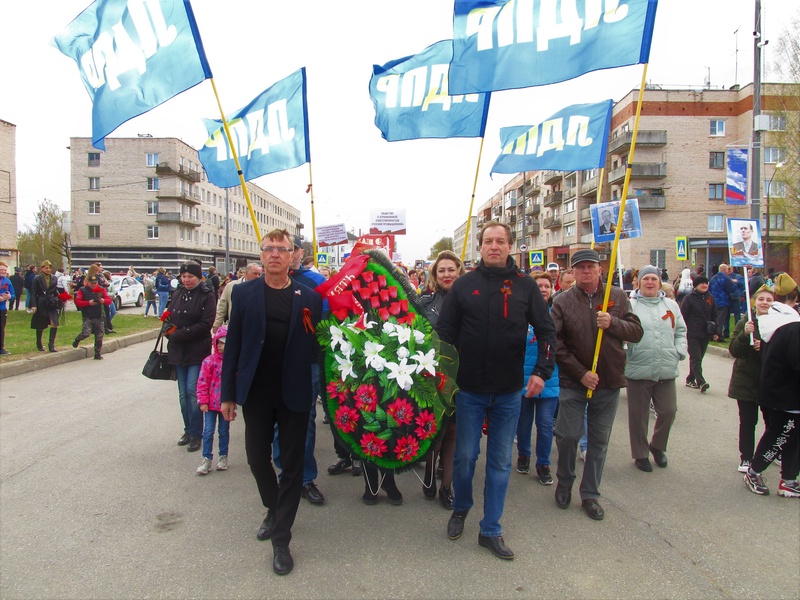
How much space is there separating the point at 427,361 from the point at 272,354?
106 centimetres

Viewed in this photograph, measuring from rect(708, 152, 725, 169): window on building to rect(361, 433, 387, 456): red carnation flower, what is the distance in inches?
2015

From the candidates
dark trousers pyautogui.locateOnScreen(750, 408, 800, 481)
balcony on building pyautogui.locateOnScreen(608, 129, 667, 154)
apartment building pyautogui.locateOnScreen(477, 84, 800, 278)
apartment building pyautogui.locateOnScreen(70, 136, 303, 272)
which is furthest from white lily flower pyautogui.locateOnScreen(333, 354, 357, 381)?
apartment building pyautogui.locateOnScreen(70, 136, 303, 272)

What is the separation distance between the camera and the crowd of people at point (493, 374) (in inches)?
137

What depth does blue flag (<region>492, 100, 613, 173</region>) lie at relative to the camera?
7.30 m

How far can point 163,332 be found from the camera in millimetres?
5668

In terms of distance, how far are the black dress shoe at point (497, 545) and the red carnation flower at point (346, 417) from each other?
1179 millimetres

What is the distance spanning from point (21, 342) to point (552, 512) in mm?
13851

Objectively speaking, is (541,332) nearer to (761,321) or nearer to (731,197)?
(761,321)

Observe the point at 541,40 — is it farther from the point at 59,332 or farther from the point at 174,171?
the point at 174,171

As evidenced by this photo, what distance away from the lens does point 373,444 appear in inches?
148

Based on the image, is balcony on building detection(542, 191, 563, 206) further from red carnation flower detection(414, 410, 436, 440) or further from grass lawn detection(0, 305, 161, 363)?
red carnation flower detection(414, 410, 436, 440)

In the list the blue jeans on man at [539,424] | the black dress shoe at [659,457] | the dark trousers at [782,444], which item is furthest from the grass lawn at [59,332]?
the dark trousers at [782,444]

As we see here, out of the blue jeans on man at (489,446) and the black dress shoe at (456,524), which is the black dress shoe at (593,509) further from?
the black dress shoe at (456,524)

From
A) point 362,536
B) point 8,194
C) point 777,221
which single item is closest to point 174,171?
point 8,194
